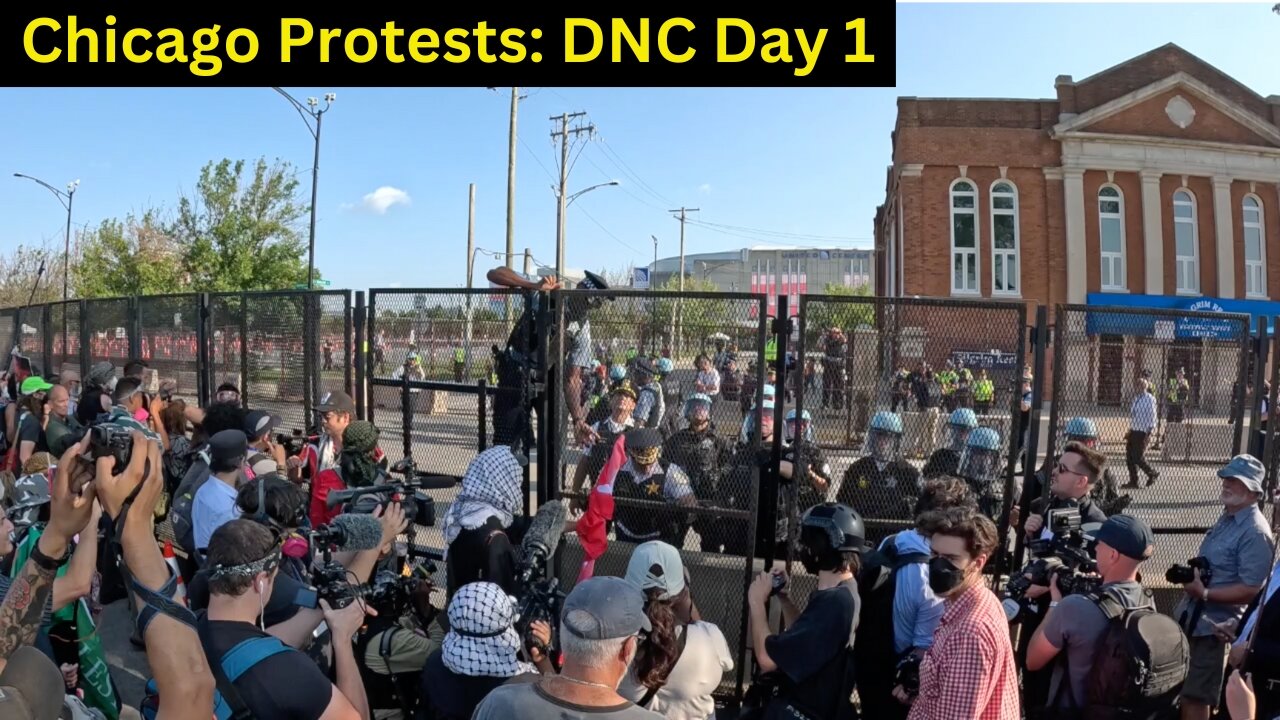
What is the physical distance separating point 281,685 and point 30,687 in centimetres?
63

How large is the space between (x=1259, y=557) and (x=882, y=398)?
2.09m

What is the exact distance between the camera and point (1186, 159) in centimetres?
2853

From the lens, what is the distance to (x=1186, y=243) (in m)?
29.0

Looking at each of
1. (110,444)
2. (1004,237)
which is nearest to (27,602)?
(110,444)

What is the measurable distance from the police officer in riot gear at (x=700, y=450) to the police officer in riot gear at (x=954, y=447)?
4.00 feet

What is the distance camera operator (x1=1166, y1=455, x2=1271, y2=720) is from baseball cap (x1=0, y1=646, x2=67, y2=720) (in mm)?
4958

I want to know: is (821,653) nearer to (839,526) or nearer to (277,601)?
(839,526)

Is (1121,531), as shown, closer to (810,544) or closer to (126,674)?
(810,544)

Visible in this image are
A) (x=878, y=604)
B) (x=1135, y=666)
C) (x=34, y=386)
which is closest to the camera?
(x=1135, y=666)

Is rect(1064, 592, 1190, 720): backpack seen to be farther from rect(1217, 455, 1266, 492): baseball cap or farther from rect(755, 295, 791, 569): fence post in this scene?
rect(755, 295, 791, 569): fence post

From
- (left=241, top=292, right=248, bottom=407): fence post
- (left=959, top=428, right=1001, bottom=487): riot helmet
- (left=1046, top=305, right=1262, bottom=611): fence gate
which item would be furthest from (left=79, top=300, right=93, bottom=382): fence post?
(left=1046, top=305, right=1262, bottom=611): fence gate

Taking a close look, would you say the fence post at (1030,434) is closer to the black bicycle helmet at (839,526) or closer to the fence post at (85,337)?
the black bicycle helmet at (839,526)

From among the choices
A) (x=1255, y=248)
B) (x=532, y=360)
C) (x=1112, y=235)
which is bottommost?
(x=532, y=360)

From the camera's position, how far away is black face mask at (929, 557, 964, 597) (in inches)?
120
